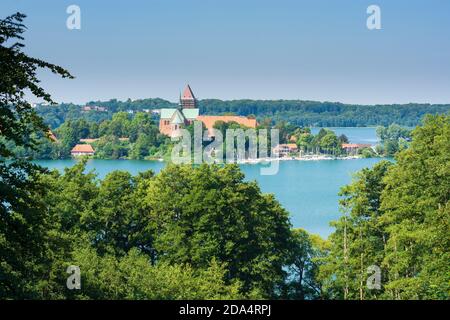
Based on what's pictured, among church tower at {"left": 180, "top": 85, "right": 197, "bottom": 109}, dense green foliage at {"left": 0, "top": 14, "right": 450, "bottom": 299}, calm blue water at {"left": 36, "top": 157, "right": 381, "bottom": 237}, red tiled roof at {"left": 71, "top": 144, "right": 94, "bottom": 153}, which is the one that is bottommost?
calm blue water at {"left": 36, "top": 157, "right": 381, "bottom": 237}

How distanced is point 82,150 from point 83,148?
0.32 meters

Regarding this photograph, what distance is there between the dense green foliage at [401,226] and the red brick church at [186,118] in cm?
5478

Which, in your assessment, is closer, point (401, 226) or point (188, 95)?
point (401, 226)

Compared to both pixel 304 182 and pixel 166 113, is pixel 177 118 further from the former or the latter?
pixel 304 182

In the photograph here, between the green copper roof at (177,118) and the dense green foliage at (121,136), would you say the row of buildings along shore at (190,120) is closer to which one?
the green copper roof at (177,118)

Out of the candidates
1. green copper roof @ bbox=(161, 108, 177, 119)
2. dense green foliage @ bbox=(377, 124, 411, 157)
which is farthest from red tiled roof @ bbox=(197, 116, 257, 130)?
dense green foliage @ bbox=(377, 124, 411, 157)

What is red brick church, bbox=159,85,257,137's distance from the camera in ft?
248

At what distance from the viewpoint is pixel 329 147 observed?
262ft

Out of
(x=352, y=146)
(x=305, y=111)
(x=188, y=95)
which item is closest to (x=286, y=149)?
(x=305, y=111)

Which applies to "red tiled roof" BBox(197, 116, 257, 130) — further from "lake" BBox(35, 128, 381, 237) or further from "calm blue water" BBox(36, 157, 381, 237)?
"lake" BBox(35, 128, 381, 237)

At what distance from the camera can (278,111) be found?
3100 inches

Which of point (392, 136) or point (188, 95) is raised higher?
point (188, 95)

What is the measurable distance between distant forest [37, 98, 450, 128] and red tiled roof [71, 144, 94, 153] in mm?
3803
